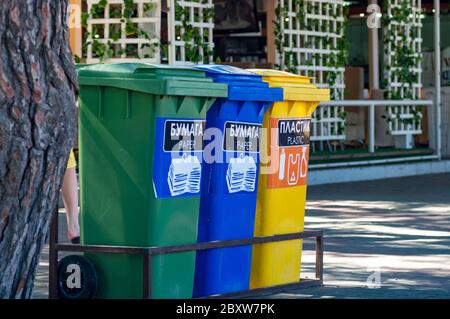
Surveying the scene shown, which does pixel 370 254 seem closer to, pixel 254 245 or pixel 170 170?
pixel 254 245

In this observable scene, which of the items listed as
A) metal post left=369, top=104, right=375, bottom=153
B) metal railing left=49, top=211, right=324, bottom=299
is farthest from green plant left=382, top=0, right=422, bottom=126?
metal railing left=49, top=211, right=324, bottom=299

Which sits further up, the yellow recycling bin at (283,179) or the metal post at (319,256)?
the yellow recycling bin at (283,179)

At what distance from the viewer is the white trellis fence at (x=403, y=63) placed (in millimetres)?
19625

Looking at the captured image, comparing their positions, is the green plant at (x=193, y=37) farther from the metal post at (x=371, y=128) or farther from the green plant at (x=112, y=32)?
the metal post at (x=371, y=128)

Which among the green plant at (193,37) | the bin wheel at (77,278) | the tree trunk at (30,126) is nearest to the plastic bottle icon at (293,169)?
the bin wheel at (77,278)

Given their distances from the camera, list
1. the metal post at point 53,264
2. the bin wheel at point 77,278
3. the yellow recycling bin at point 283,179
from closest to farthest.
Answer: the bin wheel at point 77,278
the metal post at point 53,264
the yellow recycling bin at point 283,179

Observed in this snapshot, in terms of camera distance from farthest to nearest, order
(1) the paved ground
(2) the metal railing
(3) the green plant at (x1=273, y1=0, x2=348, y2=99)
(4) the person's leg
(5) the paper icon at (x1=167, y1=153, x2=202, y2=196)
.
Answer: (3) the green plant at (x1=273, y1=0, x2=348, y2=99)
(4) the person's leg
(1) the paved ground
(5) the paper icon at (x1=167, y1=153, x2=202, y2=196)
(2) the metal railing

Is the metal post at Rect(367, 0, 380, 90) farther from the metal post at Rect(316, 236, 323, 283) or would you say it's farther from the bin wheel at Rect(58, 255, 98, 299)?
Answer: the bin wheel at Rect(58, 255, 98, 299)

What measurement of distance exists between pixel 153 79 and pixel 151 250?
95 cm

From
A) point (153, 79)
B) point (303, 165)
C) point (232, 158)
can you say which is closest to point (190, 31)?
point (303, 165)

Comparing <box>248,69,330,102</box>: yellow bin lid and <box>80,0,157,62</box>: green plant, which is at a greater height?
<box>80,0,157,62</box>: green plant

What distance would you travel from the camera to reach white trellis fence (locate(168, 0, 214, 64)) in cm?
1553

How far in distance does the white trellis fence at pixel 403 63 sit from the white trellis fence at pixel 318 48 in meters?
1.16

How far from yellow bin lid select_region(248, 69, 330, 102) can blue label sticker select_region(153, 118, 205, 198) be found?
88cm
